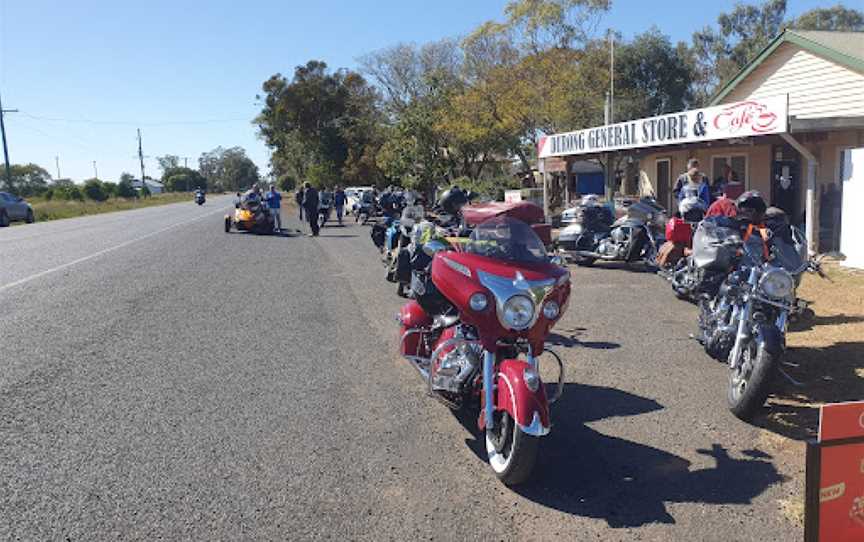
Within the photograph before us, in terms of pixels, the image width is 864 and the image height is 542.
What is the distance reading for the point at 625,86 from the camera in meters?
39.7

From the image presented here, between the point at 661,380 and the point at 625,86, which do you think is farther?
the point at 625,86

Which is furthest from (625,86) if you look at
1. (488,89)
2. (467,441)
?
(467,441)

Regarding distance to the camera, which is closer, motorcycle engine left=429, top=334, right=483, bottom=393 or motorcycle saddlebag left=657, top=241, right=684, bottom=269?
motorcycle engine left=429, top=334, right=483, bottom=393

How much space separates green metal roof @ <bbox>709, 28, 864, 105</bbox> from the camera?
15958 millimetres

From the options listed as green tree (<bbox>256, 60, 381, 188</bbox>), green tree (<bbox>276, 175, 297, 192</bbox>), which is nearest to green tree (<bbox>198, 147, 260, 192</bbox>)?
green tree (<bbox>276, 175, 297, 192</bbox>)

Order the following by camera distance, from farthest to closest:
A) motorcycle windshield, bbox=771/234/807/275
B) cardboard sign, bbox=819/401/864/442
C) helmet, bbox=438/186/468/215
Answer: helmet, bbox=438/186/468/215 < motorcycle windshield, bbox=771/234/807/275 < cardboard sign, bbox=819/401/864/442

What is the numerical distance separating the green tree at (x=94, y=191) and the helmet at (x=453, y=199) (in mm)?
78710

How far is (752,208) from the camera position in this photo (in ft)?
20.1

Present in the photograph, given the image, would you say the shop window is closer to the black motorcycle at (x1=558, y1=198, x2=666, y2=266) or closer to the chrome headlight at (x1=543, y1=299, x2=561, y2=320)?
the black motorcycle at (x1=558, y1=198, x2=666, y2=266)

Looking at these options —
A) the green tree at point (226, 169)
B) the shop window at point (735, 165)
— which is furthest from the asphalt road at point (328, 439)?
the green tree at point (226, 169)

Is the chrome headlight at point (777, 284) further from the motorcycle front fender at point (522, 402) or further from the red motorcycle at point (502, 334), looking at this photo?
the motorcycle front fender at point (522, 402)

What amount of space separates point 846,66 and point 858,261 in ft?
23.8

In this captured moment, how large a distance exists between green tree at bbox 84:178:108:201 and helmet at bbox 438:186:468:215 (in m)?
78.7

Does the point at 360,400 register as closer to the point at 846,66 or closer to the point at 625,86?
the point at 846,66
